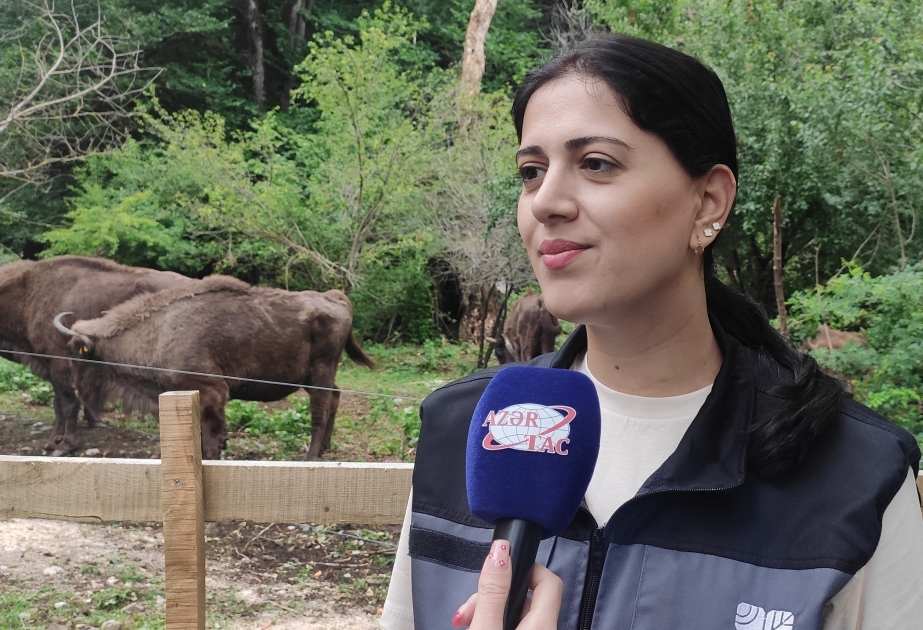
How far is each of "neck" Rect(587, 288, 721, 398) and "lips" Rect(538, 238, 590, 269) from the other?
12cm

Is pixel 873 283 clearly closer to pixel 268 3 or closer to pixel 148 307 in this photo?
pixel 148 307

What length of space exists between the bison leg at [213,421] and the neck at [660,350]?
4.19 meters

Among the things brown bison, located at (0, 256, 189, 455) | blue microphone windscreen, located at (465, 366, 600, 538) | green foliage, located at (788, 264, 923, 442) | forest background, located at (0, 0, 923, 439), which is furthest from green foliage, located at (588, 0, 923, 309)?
blue microphone windscreen, located at (465, 366, 600, 538)

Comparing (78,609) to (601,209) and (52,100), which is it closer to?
(601,209)

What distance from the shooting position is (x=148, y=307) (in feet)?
17.1

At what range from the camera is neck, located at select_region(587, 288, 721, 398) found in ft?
3.72

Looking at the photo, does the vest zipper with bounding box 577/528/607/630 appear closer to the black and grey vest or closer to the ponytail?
the black and grey vest

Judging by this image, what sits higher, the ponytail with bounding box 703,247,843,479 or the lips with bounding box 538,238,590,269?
the lips with bounding box 538,238,590,269

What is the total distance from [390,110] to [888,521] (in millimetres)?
7880

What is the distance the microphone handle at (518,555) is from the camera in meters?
0.80

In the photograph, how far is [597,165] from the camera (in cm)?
105

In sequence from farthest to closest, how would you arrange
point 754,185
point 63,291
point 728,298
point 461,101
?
point 461,101 → point 754,185 → point 63,291 → point 728,298

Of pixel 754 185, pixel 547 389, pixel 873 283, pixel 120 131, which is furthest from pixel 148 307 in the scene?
pixel 754 185

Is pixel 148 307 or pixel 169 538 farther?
pixel 148 307
